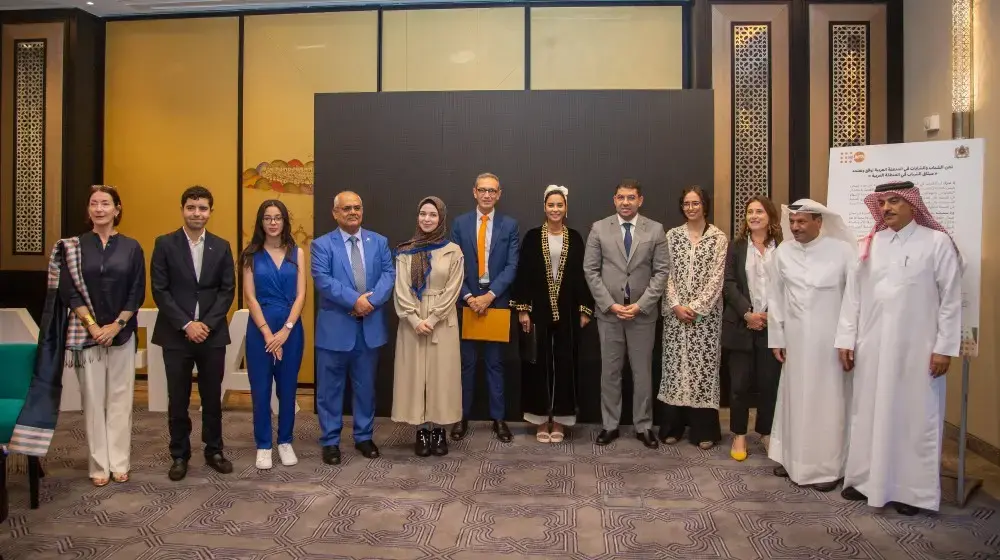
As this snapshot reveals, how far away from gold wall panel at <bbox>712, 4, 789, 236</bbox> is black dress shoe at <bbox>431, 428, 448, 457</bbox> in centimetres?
298

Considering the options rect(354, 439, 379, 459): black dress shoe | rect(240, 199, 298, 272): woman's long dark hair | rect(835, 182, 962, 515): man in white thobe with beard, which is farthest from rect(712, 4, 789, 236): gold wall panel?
rect(240, 199, 298, 272): woman's long dark hair

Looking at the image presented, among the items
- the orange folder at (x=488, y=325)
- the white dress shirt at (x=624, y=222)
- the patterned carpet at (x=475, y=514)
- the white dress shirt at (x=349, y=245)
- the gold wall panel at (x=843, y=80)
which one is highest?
the gold wall panel at (x=843, y=80)

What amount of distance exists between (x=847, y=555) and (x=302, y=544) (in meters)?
2.31

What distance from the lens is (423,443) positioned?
4246mm

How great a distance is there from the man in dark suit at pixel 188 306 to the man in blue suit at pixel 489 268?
60.1 inches

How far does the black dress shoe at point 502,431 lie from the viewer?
15.0 feet

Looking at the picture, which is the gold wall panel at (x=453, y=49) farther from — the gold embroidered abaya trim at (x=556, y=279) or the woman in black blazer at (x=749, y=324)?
the woman in black blazer at (x=749, y=324)

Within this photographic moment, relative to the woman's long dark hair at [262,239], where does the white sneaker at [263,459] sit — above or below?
below

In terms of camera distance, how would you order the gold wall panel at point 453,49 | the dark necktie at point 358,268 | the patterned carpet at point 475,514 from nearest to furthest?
the patterned carpet at point 475,514 → the dark necktie at point 358,268 → the gold wall panel at point 453,49

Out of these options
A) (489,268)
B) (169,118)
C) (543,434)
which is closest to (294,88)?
(169,118)

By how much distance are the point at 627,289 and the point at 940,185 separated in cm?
180

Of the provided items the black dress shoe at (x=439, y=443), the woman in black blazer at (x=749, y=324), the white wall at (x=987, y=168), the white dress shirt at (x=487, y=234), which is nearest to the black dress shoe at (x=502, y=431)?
the black dress shoe at (x=439, y=443)

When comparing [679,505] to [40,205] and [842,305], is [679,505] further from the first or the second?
[40,205]

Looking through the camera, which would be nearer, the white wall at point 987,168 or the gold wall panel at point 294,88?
the white wall at point 987,168
